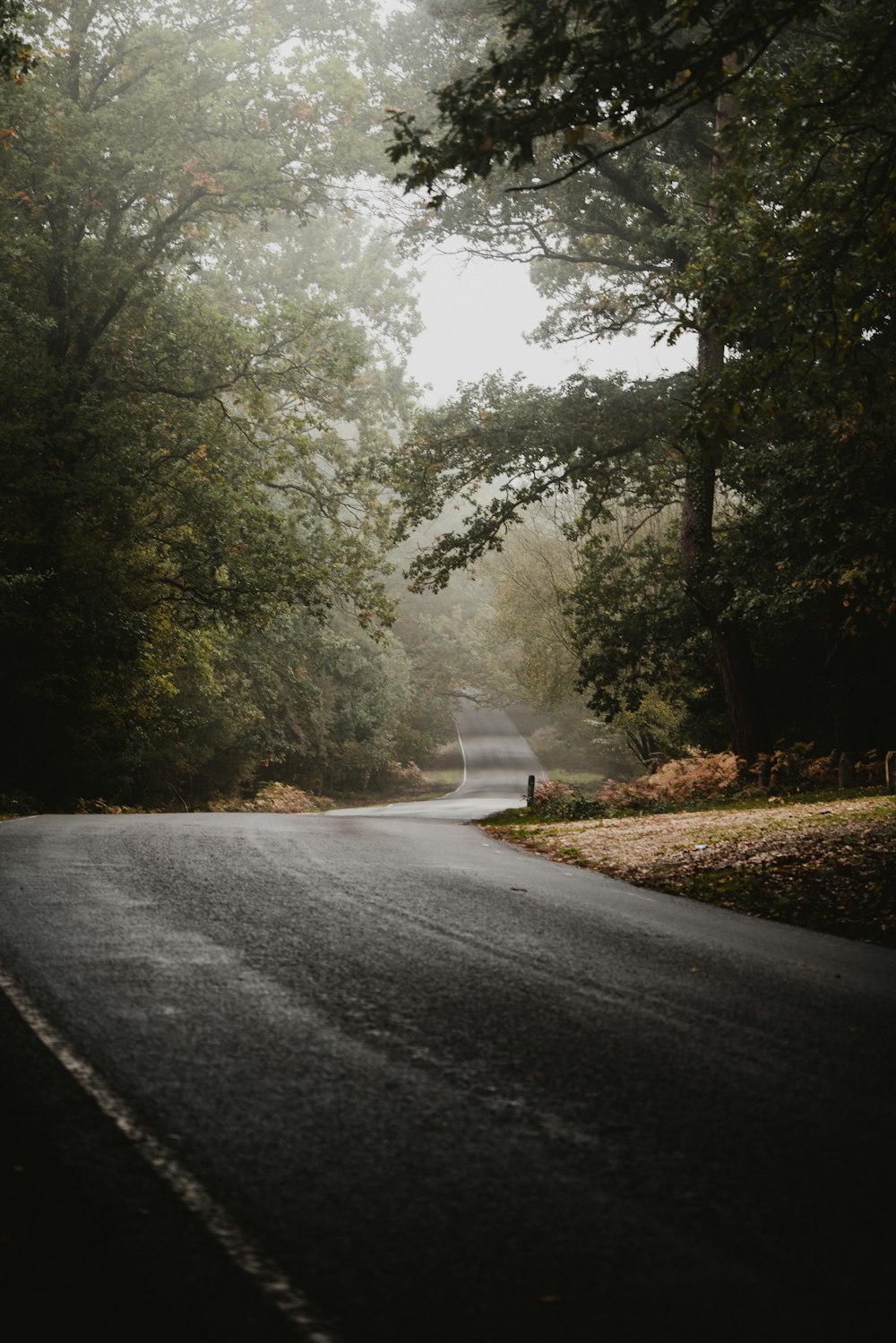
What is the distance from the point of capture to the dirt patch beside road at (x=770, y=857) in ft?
27.0

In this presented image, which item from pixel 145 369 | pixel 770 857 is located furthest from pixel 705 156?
pixel 770 857

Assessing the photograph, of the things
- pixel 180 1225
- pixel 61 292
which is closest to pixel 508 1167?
pixel 180 1225

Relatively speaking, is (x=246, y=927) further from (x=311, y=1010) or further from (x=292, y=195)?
(x=292, y=195)

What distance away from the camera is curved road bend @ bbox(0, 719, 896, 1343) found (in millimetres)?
2422

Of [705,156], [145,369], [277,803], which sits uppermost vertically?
[705,156]

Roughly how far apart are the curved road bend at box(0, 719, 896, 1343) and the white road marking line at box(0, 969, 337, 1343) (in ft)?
0.05

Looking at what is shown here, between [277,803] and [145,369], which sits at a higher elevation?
[145,369]

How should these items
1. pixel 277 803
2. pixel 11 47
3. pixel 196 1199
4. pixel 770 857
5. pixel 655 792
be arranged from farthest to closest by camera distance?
pixel 277 803, pixel 655 792, pixel 770 857, pixel 11 47, pixel 196 1199

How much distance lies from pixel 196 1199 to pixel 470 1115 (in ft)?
3.32

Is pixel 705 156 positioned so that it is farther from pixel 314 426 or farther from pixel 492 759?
pixel 492 759

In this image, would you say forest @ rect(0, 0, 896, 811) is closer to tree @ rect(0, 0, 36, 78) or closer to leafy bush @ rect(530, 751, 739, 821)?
leafy bush @ rect(530, 751, 739, 821)

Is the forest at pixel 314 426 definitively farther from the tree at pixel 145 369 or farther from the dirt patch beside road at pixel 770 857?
the dirt patch beside road at pixel 770 857

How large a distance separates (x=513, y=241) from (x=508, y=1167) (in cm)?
2307

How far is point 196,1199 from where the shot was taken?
282 cm
